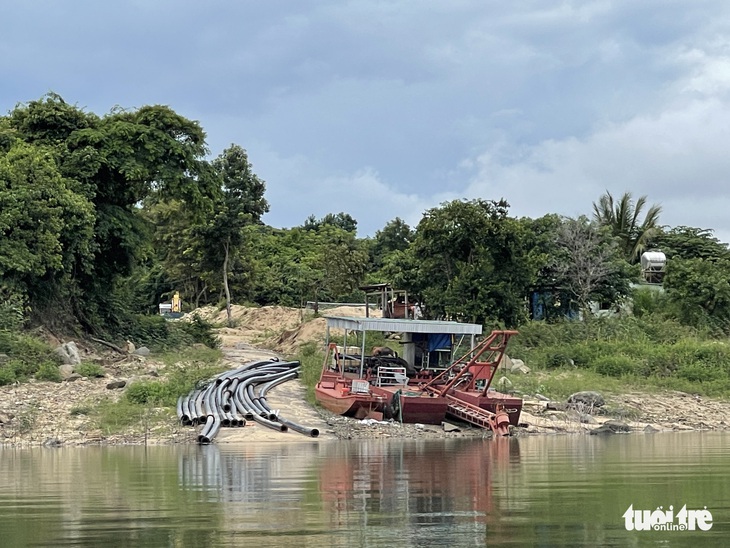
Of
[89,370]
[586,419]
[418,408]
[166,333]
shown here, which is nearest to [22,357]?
[89,370]

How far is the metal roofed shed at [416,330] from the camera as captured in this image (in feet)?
98.1

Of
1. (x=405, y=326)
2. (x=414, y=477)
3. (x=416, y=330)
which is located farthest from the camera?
(x=416, y=330)

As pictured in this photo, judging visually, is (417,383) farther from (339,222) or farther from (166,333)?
(339,222)

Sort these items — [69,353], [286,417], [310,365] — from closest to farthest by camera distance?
1. [286,417]
2. [69,353]
3. [310,365]

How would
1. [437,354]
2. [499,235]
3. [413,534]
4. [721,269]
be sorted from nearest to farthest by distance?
[413,534], [437,354], [499,235], [721,269]

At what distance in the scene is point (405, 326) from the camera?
30344 mm

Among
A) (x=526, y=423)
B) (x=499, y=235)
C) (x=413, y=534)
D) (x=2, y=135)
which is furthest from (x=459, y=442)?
(x=2, y=135)

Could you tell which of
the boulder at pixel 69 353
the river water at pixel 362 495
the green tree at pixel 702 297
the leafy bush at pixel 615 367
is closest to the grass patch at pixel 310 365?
the boulder at pixel 69 353

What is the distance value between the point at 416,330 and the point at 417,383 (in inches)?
60.1

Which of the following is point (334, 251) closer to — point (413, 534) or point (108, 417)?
point (108, 417)

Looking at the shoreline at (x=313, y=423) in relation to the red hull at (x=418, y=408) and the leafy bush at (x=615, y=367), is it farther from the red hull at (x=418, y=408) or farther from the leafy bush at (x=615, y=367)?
the leafy bush at (x=615, y=367)

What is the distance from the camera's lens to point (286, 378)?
35406mm

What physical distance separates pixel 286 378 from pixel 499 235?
1170 cm

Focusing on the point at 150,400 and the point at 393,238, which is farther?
the point at 393,238
